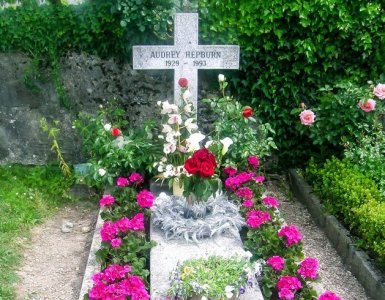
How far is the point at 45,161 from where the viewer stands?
623 cm

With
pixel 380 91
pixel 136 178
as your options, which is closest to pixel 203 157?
pixel 136 178

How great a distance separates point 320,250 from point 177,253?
1.39 metres

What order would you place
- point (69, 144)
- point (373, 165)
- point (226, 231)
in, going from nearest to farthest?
point (226, 231), point (373, 165), point (69, 144)

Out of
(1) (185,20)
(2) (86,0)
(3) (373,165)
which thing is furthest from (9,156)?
(3) (373,165)

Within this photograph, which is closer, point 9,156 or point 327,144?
point 327,144

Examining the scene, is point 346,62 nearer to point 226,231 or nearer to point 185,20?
point 185,20

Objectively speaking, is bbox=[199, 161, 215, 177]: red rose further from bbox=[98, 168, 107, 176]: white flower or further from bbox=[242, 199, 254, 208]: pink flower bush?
bbox=[98, 168, 107, 176]: white flower

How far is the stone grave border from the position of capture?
4.18 meters

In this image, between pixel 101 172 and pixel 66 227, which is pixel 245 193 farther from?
pixel 66 227

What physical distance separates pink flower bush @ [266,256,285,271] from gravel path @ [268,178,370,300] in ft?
1.15

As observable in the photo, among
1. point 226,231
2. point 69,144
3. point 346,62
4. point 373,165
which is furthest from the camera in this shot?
point 69,144

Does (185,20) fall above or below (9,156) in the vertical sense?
above

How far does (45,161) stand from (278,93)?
2.58m

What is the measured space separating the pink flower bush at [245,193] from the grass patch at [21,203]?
1.75 m
